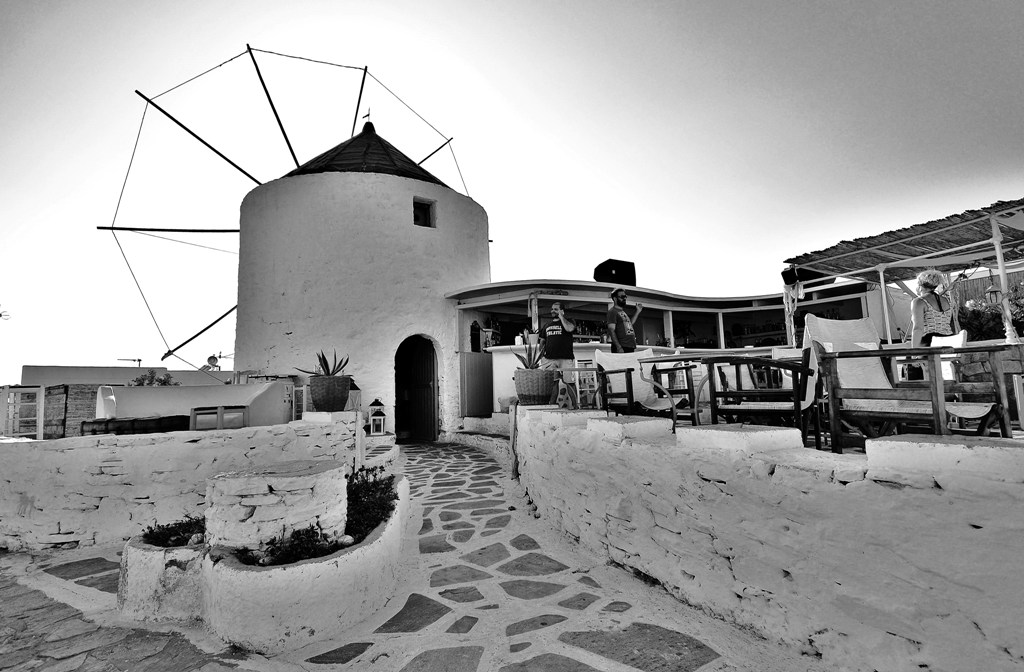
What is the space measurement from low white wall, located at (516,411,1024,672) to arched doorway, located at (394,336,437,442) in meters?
9.12

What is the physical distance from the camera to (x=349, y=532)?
3.08 m

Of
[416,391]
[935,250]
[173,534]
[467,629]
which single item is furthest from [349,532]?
[416,391]

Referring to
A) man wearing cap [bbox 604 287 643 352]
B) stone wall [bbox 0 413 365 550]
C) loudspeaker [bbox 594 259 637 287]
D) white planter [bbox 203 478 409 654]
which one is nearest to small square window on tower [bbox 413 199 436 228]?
loudspeaker [bbox 594 259 637 287]

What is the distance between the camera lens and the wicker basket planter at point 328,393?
233 inches

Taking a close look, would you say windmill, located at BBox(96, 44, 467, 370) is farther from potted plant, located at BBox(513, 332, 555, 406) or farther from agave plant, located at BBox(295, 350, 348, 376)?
potted plant, located at BBox(513, 332, 555, 406)

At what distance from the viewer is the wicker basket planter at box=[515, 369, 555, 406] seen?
5.58 metres

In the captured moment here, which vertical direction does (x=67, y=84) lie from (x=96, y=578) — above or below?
above

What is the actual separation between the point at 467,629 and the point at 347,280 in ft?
31.3

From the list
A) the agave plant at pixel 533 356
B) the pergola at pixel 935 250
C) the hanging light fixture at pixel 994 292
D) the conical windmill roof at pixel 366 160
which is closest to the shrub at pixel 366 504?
the agave plant at pixel 533 356

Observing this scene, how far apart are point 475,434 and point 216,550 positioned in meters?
7.36

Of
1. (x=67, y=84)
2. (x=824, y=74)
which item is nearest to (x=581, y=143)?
(x=824, y=74)

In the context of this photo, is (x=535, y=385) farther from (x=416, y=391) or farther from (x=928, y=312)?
(x=416, y=391)

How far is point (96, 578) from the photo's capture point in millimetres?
3564

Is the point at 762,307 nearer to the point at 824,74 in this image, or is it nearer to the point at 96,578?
the point at 824,74
